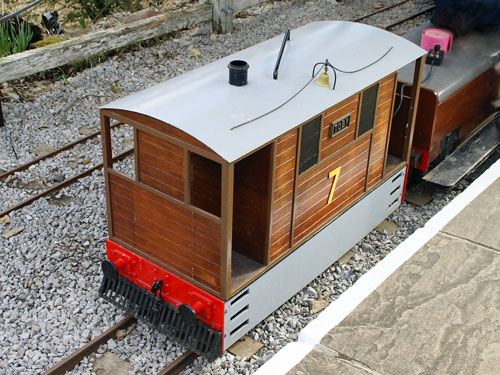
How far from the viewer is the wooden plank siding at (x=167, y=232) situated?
5.30 metres

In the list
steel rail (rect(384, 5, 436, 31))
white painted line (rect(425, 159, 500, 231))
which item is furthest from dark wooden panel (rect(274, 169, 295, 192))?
steel rail (rect(384, 5, 436, 31))

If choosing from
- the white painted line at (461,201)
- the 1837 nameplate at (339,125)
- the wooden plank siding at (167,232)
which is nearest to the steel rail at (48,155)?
the wooden plank siding at (167,232)

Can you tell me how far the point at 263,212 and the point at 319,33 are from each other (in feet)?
8.40

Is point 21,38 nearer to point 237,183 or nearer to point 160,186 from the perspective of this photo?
point 160,186

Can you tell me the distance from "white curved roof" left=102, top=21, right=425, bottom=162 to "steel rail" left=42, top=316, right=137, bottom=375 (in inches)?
84.5

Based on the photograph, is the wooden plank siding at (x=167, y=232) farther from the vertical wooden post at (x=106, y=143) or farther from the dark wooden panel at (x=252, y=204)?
the dark wooden panel at (x=252, y=204)

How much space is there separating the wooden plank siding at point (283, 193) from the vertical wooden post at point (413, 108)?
2.38 meters

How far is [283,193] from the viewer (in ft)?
18.4

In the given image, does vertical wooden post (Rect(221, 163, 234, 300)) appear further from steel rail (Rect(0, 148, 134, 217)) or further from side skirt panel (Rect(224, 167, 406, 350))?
steel rail (Rect(0, 148, 134, 217))

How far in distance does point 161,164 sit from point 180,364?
72.1 inches

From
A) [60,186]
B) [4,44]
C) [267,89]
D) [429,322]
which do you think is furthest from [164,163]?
[4,44]

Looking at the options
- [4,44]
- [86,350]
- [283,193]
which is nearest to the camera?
[283,193]

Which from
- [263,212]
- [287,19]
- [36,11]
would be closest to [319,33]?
[263,212]

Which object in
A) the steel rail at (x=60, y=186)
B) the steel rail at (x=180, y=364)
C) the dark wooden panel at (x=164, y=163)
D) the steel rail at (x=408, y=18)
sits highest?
the dark wooden panel at (x=164, y=163)
